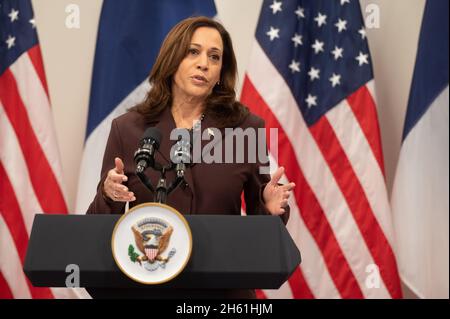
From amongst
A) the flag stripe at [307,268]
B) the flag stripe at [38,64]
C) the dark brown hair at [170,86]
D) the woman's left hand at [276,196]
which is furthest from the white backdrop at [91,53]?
the woman's left hand at [276,196]

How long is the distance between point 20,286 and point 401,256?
78.6 inches

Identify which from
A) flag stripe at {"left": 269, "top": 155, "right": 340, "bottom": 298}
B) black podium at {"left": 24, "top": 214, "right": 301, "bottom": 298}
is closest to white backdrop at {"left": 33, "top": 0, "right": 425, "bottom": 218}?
flag stripe at {"left": 269, "top": 155, "right": 340, "bottom": 298}

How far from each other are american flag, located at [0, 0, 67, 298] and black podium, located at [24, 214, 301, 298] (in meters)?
2.09

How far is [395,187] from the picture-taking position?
3.60 m

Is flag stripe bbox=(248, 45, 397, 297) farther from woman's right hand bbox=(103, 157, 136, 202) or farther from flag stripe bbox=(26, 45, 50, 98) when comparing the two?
woman's right hand bbox=(103, 157, 136, 202)

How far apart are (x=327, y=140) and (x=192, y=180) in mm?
1773

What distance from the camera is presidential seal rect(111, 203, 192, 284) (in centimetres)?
138

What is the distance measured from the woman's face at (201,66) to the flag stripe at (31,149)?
5.31 feet

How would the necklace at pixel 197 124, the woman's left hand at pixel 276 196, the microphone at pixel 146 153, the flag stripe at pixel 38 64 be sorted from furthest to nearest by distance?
the flag stripe at pixel 38 64
the necklace at pixel 197 124
the woman's left hand at pixel 276 196
the microphone at pixel 146 153

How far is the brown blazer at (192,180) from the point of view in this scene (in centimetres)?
186

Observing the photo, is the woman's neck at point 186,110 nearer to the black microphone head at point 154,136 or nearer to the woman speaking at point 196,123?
the woman speaking at point 196,123

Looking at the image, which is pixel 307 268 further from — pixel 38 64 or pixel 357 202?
pixel 38 64

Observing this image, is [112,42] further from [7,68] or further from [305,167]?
[305,167]

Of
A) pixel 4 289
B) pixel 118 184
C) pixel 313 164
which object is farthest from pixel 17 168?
pixel 118 184
